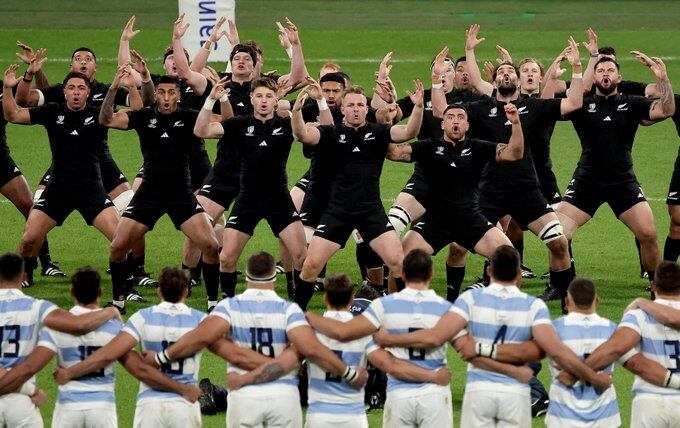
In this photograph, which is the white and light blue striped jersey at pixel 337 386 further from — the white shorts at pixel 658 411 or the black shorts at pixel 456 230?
the black shorts at pixel 456 230

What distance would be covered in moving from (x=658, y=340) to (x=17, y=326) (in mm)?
4359

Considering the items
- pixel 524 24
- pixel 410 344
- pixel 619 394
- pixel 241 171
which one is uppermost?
pixel 524 24

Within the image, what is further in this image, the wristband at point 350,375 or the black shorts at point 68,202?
the black shorts at point 68,202

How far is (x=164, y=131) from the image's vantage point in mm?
14055

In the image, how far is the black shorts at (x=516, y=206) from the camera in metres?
14.4

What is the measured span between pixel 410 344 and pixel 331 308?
0.63 meters

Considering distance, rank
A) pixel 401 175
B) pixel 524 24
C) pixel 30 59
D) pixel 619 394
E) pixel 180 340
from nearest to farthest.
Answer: pixel 180 340 < pixel 619 394 < pixel 30 59 < pixel 401 175 < pixel 524 24

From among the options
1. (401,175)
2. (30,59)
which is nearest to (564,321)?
(30,59)

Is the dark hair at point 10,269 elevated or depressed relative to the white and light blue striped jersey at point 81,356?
elevated

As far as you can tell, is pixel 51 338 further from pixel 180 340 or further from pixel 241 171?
pixel 241 171

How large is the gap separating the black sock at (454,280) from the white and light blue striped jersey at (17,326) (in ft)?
19.6

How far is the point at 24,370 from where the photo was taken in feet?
31.2

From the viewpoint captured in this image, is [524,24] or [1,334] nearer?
[1,334]

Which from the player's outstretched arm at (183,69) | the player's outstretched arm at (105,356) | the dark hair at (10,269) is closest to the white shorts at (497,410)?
the player's outstretched arm at (105,356)
